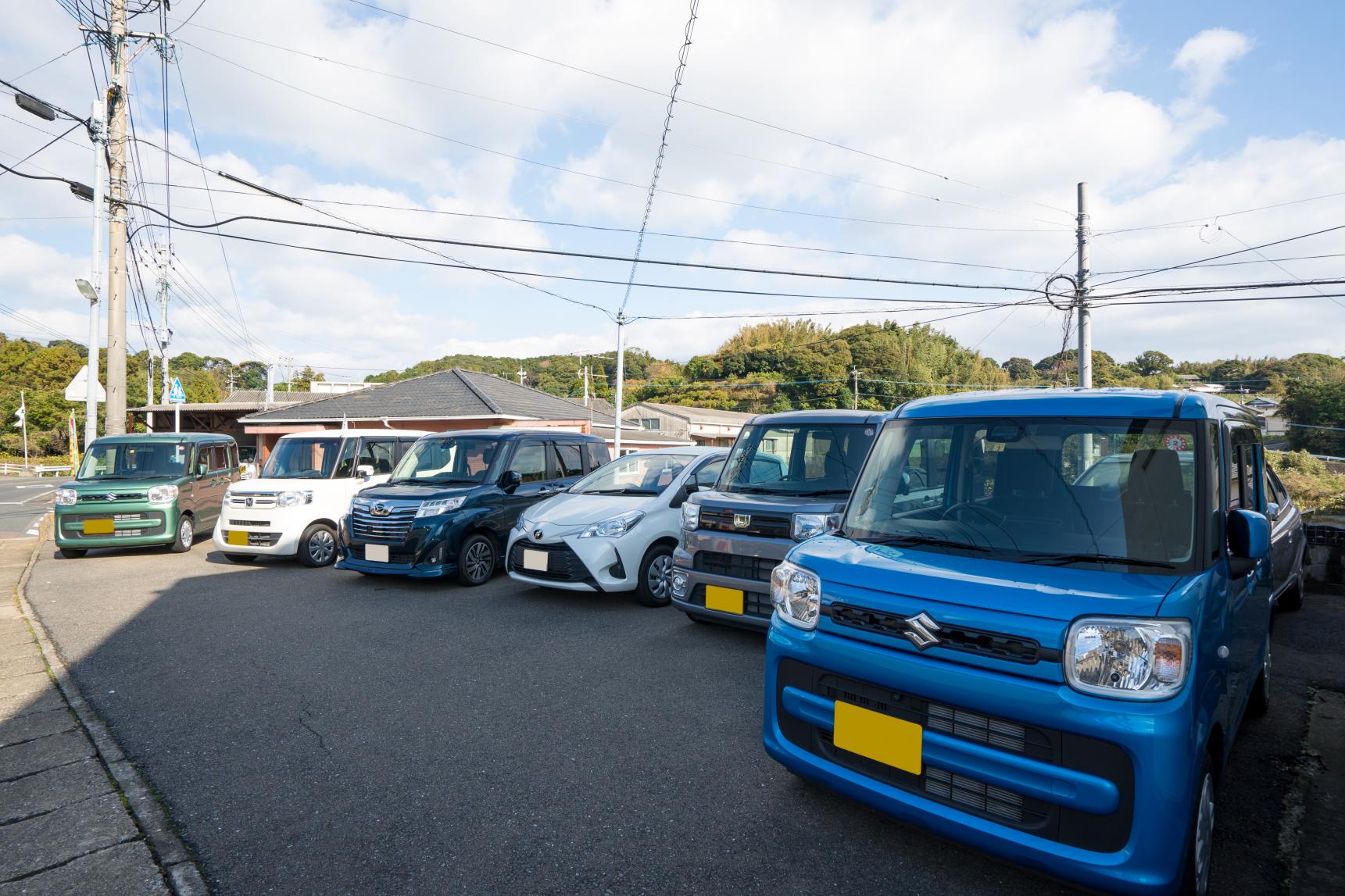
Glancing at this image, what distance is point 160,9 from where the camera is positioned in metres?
14.1

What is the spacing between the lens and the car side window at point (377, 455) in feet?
31.6

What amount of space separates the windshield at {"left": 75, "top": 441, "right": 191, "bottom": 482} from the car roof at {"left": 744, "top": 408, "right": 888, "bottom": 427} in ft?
29.8

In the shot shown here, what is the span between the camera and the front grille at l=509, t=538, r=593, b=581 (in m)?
6.37

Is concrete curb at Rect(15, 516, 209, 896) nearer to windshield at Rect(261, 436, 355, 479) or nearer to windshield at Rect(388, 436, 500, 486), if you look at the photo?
windshield at Rect(388, 436, 500, 486)

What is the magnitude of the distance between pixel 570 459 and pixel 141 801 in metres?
6.40

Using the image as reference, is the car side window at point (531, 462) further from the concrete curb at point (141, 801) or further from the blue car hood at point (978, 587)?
the blue car hood at point (978, 587)

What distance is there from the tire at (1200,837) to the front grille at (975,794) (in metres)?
0.47

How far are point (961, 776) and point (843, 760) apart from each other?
44 cm

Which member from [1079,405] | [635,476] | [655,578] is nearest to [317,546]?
[635,476]

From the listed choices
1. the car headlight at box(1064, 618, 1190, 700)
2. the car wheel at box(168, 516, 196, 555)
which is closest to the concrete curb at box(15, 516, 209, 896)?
the car headlight at box(1064, 618, 1190, 700)

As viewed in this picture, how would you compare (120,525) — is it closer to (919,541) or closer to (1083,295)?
(919,541)

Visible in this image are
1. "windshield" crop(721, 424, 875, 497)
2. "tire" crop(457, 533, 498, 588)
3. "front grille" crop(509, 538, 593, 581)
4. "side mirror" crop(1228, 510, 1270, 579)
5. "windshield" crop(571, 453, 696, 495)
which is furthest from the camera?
"tire" crop(457, 533, 498, 588)

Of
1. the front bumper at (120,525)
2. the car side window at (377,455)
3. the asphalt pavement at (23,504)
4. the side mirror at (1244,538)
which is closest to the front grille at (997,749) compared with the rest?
the side mirror at (1244,538)

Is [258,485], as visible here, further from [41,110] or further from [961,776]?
[41,110]
